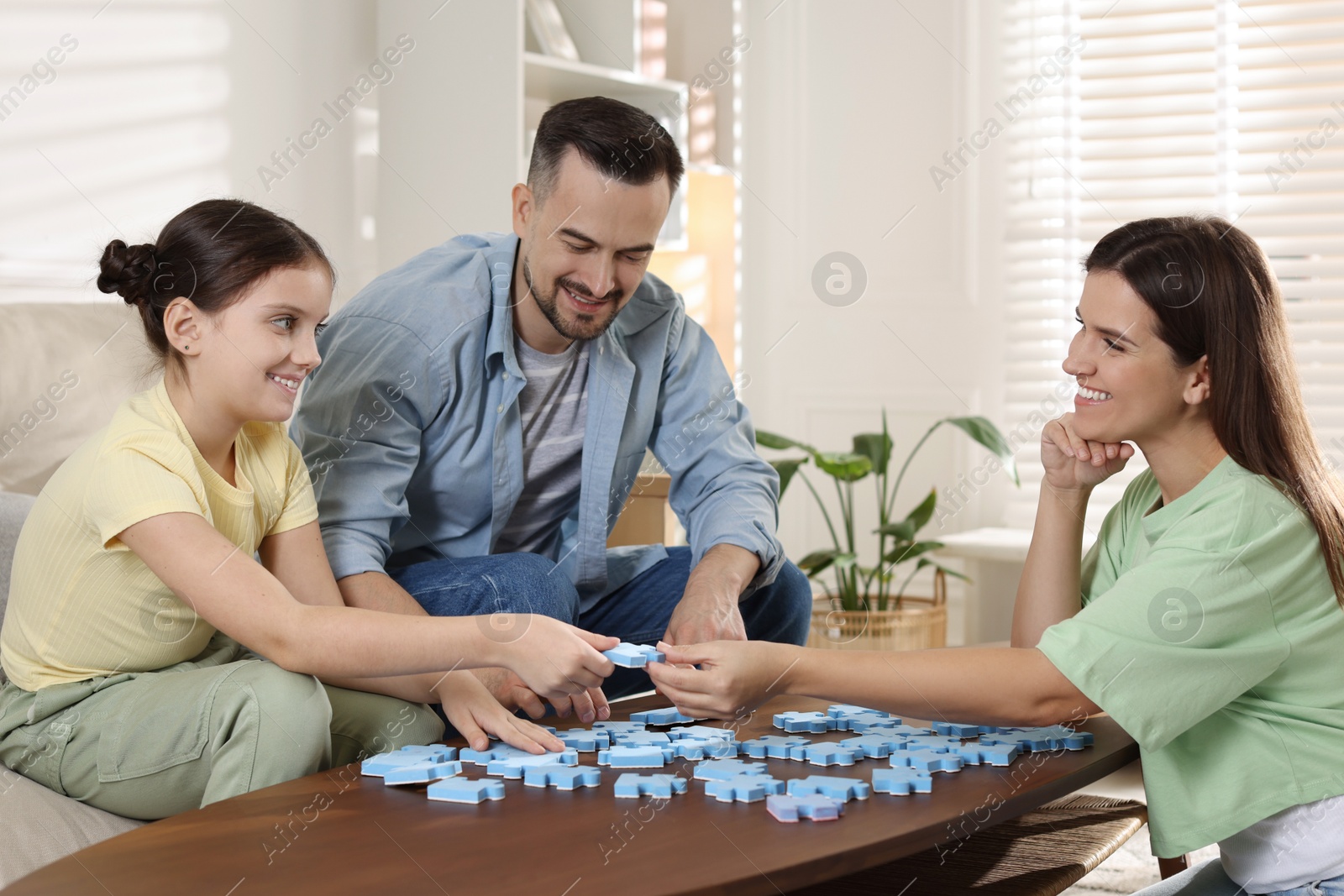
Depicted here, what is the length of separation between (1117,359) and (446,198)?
Result: 242 cm

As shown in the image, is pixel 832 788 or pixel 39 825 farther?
pixel 39 825

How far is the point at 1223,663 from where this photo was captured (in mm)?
1421

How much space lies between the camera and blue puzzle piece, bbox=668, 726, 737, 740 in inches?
62.1

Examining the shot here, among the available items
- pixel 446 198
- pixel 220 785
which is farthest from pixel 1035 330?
pixel 220 785

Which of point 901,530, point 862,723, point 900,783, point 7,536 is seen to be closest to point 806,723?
point 862,723

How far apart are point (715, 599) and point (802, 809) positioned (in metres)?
0.78

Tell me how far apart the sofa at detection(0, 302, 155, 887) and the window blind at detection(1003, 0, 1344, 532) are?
2.85 metres

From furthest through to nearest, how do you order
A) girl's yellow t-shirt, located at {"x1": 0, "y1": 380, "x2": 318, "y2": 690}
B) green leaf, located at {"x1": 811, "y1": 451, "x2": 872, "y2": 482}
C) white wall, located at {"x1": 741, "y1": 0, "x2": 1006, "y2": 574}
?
white wall, located at {"x1": 741, "y1": 0, "x2": 1006, "y2": 574}, green leaf, located at {"x1": 811, "y1": 451, "x2": 872, "y2": 482}, girl's yellow t-shirt, located at {"x1": 0, "y1": 380, "x2": 318, "y2": 690}

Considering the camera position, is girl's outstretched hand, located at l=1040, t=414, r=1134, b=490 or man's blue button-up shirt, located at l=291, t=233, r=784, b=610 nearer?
girl's outstretched hand, located at l=1040, t=414, r=1134, b=490

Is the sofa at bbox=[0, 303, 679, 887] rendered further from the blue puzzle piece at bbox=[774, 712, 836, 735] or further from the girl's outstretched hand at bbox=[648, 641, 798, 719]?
the blue puzzle piece at bbox=[774, 712, 836, 735]

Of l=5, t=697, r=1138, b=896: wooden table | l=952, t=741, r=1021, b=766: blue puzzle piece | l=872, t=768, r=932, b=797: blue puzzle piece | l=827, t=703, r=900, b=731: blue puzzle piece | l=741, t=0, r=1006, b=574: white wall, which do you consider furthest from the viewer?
l=741, t=0, r=1006, b=574: white wall

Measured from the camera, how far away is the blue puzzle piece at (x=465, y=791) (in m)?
1.32

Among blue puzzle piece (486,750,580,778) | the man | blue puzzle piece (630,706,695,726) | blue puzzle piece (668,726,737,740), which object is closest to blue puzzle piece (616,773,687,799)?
blue puzzle piece (486,750,580,778)

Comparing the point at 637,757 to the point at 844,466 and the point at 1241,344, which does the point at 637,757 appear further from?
the point at 844,466
